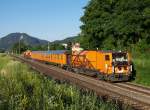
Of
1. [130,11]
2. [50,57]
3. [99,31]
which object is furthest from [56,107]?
[50,57]

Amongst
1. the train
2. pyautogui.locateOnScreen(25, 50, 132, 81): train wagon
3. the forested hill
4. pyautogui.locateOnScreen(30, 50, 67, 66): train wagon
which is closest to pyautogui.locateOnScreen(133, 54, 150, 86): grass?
the train

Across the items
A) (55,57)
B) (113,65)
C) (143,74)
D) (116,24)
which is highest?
(116,24)

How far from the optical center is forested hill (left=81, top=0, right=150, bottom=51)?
197ft

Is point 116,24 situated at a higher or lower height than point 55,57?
higher

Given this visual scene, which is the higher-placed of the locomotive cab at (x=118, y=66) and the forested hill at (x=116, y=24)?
the forested hill at (x=116, y=24)

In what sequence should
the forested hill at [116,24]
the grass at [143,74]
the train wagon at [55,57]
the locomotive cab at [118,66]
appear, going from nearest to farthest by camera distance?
the grass at [143,74], the locomotive cab at [118,66], the train wagon at [55,57], the forested hill at [116,24]

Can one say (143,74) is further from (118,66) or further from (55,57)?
(55,57)

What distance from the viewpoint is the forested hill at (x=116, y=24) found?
60000 millimetres

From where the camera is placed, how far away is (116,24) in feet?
205

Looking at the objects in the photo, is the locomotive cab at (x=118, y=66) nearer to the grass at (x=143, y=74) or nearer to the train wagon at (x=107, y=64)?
the train wagon at (x=107, y=64)

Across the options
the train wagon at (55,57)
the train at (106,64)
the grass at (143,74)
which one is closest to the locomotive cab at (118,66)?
the train at (106,64)

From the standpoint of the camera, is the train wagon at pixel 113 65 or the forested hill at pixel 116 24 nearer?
the train wagon at pixel 113 65

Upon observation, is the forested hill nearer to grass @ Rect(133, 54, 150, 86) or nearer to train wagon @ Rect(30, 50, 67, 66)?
train wagon @ Rect(30, 50, 67, 66)

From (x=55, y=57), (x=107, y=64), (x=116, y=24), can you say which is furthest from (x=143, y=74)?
(x=55, y=57)
